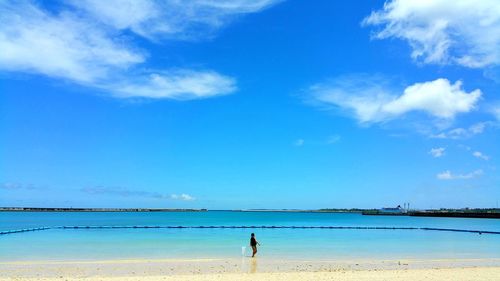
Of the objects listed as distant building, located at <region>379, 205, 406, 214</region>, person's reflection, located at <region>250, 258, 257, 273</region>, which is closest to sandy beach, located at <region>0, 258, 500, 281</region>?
person's reflection, located at <region>250, 258, 257, 273</region>

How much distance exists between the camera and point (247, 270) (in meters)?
19.0

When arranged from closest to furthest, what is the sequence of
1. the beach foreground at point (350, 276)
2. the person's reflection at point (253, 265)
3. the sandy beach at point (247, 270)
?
1. the beach foreground at point (350, 276)
2. the sandy beach at point (247, 270)
3. the person's reflection at point (253, 265)

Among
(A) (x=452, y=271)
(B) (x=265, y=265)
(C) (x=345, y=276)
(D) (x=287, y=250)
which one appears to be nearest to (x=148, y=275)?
(B) (x=265, y=265)

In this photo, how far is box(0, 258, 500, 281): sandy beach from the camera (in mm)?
16172

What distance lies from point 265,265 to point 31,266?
31.6 feet

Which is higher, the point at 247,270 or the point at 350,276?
the point at 350,276

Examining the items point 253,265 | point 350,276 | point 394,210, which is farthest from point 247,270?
point 394,210

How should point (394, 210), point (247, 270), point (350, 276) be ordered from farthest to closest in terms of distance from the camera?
point (394, 210) < point (247, 270) < point (350, 276)

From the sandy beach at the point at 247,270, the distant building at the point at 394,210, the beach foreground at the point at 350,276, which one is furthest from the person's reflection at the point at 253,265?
the distant building at the point at 394,210

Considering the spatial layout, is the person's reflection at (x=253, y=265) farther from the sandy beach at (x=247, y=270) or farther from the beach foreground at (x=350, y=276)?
the beach foreground at (x=350, y=276)

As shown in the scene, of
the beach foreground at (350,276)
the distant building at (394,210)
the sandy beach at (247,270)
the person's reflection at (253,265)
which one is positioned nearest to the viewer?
the beach foreground at (350,276)

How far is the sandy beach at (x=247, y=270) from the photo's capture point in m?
16.2

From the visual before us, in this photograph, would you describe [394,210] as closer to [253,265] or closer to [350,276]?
[253,265]

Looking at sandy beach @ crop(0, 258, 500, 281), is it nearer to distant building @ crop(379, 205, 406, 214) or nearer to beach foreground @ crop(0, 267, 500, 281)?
beach foreground @ crop(0, 267, 500, 281)
